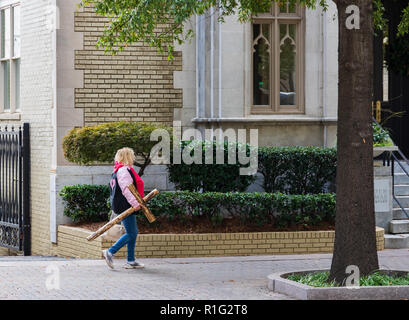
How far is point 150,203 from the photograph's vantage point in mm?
12578

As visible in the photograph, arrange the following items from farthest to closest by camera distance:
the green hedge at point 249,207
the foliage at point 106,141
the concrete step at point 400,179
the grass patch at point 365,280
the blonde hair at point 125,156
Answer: the concrete step at point 400,179 < the foliage at point 106,141 < the green hedge at point 249,207 < the blonde hair at point 125,156 < the grass patch at point 365,280

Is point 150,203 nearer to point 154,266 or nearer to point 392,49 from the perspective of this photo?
point 154,266

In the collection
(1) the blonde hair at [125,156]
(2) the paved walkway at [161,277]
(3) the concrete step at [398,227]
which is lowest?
(2) the paved walkway at [161,277]

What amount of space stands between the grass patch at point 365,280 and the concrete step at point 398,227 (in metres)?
4.15

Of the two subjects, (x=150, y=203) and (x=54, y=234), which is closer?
(x=150, y=203)

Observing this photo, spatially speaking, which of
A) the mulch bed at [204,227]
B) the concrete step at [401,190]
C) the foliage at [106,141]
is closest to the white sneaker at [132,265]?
the mulch bed at [204,227]

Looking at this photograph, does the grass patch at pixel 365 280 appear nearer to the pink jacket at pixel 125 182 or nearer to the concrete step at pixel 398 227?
the pink jacket at pixel 125 182

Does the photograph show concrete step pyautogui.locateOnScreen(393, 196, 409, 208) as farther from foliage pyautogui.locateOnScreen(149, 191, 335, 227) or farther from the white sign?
foliage pyautogui.locateOnScreen(149, 191, 335, 227)

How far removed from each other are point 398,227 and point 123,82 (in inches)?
217

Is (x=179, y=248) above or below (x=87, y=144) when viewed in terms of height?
below

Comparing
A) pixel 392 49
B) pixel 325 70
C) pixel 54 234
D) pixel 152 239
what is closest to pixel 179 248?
pixel 152 239

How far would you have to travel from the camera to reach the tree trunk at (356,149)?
9.39 metres

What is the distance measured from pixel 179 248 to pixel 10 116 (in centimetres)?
609

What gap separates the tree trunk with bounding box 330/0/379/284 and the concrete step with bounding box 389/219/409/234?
462 centimetres
